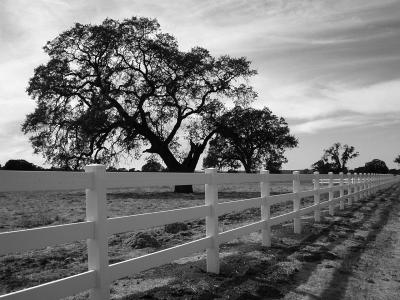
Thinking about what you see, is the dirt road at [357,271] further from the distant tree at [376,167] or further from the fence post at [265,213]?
the distant tree at [376,167]

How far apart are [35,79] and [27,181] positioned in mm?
30073

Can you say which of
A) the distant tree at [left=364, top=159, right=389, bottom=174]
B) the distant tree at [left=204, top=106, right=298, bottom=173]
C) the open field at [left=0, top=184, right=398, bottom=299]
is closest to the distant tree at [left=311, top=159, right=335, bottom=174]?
the distant tree at [left=364, top=159, right=389, bottom=174]

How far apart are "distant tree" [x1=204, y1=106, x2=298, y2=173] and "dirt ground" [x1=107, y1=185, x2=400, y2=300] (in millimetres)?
25423

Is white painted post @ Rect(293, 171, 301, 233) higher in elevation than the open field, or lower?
higher

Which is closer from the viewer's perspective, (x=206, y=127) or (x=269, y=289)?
(x=269, y=289)

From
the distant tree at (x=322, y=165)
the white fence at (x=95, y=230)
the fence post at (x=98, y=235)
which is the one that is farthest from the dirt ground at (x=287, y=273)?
the distant tree at (x=322, y=165)

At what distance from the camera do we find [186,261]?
276 inches

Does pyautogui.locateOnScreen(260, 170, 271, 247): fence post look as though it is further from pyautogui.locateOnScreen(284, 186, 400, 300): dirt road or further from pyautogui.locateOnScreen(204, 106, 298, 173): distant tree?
pyautogui.locateOnScreen(204, 106, 298, 173): distant tree

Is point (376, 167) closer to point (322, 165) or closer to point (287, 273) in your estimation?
point (322, 165)

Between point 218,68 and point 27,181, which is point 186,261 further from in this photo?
point 218,68

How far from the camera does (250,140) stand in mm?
37969

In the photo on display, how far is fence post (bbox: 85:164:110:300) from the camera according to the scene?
4160mm

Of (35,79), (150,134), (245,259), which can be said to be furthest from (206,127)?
(245,259)

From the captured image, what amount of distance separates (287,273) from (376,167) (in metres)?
163
